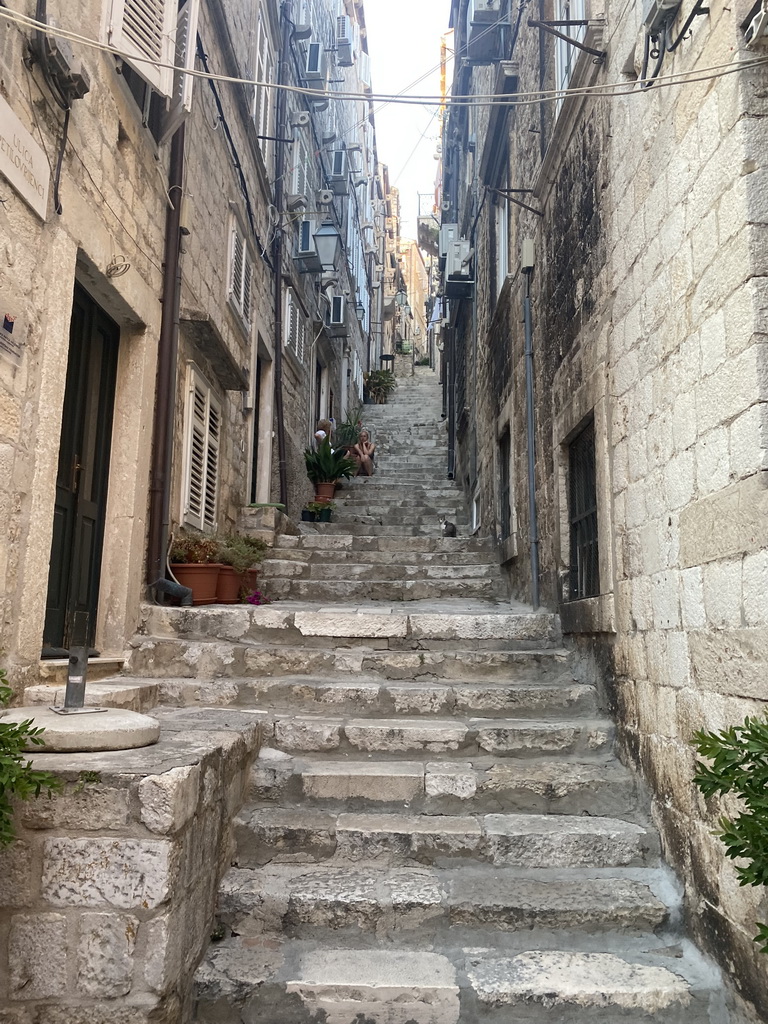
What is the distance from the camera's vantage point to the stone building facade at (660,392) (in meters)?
2.45

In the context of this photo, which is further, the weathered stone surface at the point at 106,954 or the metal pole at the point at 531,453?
the metal pole at the point at 531,453

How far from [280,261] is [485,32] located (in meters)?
3.52

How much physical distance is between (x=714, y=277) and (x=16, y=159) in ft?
9.12

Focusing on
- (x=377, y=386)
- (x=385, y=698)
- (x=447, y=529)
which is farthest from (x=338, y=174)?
(x=385, y=698)

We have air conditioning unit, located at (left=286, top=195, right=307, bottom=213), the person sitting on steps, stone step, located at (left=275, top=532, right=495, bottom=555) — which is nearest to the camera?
stone step, located at (left=275, top=532, right=495, bottom=555)

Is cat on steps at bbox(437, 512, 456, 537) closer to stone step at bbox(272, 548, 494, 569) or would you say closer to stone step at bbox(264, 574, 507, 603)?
stone step at bbox(272, 548, 494, 569)

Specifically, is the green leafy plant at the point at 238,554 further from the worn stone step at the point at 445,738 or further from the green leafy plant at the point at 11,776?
the green leafy plant at the point at 11,776

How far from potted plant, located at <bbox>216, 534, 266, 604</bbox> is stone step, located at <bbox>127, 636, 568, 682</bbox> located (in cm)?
110

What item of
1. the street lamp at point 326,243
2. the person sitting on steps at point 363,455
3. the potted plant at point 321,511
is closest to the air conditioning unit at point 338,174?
the street lamp at point 326,243

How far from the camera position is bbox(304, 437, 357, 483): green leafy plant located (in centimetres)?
1038

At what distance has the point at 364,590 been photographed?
6.15 m

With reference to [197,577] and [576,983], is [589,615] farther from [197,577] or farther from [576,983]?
[197,577]

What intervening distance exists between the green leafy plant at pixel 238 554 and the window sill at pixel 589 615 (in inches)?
96.1

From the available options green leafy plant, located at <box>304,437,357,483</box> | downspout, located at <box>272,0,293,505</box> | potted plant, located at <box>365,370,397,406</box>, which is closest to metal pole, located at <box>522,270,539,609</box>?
downspout, located at <box>272,0,293,505</box>
